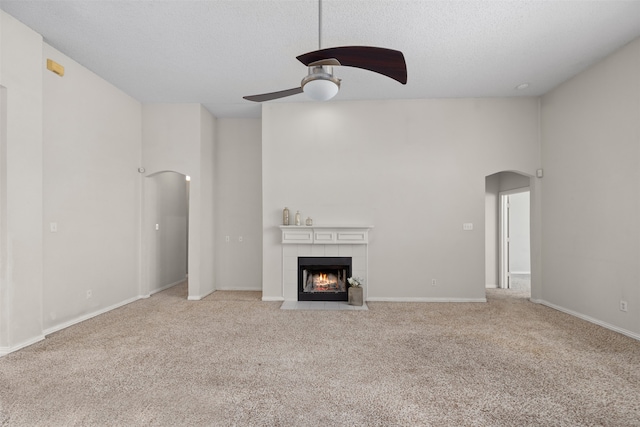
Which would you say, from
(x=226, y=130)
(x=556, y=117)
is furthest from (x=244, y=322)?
(x=556, y=117)

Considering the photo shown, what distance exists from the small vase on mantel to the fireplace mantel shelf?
2.26 ft

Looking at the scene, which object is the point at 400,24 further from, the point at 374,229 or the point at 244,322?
the point at 244,322

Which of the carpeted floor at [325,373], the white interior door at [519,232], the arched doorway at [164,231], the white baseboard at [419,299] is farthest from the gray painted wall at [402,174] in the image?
the white interior door at [519,232]

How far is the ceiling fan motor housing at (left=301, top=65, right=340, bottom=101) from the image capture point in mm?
2291

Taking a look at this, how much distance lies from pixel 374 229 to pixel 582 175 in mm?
2739

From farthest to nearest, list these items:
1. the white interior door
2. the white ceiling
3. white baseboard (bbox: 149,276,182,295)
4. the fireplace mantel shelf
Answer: the white interior door → white baseboard (bbox: 149,276,182,295) → the fireplace mantel shelf → the white ceiling

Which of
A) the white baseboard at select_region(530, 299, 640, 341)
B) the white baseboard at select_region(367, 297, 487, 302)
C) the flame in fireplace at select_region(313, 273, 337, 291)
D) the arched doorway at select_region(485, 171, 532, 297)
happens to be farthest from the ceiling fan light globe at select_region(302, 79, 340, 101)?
the arched doorway at select_region(485, 171, 532, 297)

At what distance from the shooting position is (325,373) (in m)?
2.52

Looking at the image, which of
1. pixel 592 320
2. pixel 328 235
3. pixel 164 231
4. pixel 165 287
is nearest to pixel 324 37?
pixel 328 235

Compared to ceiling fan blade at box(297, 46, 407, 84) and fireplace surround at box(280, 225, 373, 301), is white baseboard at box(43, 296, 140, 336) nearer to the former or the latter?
fireplace surround at box(280, 225, 373, 301)

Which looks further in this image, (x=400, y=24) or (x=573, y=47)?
(x=573, y=47)

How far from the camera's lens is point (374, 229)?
4.99m

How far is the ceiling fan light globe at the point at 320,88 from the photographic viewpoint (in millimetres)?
2293

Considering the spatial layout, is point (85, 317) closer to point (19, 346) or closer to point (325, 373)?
point (19, 346)
